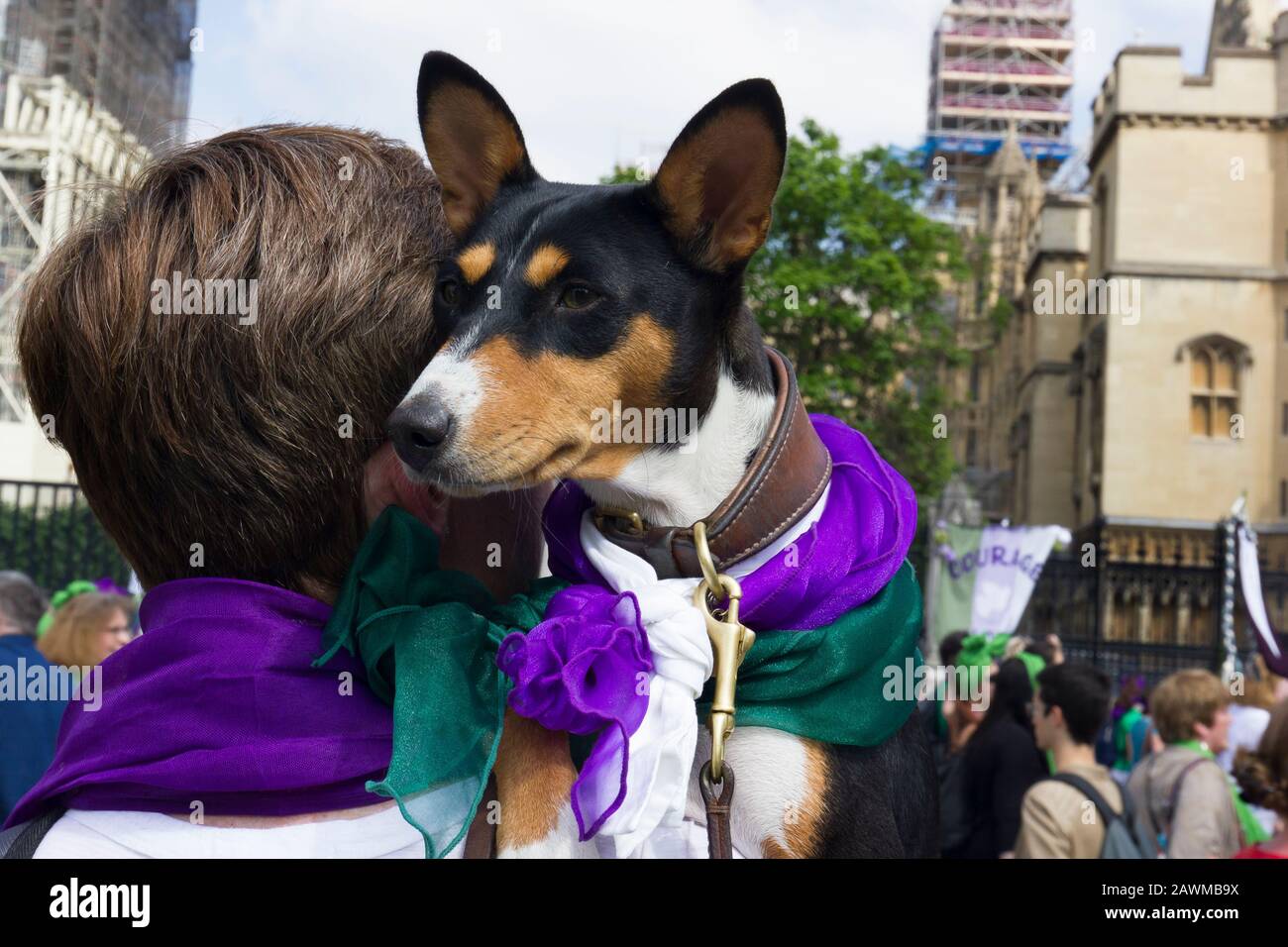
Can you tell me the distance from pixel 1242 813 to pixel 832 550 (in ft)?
15.3

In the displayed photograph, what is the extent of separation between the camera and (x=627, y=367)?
6.81 ft

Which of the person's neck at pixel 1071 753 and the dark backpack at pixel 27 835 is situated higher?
the dark backpack at pixel 27 835

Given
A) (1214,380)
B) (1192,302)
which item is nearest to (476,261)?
(1192,302)

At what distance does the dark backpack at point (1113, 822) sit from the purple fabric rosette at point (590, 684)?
347 centimetres

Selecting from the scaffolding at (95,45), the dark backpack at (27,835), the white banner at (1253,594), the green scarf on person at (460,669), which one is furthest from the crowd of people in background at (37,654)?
the scaffolding at (95,45)

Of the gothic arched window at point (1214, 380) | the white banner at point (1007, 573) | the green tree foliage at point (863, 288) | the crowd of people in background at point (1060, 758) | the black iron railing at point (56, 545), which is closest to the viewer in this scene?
the crowd of people in background at point (1060, 758)

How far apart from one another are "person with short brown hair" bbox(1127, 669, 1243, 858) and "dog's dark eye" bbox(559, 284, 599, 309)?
414 cm

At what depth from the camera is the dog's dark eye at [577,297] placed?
2086 millimetres

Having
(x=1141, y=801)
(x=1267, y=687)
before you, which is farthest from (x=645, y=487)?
(x=1267, y=687)

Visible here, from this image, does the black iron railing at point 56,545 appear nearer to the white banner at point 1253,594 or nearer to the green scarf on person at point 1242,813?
the white banner at point 1253,594

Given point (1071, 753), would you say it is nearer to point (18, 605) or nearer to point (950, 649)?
point (950, 649)

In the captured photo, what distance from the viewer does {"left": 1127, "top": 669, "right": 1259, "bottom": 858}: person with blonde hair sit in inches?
218

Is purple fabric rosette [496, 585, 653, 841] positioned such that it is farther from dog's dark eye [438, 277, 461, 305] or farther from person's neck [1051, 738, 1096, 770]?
person's neck [1051, 738, 1096, 770]

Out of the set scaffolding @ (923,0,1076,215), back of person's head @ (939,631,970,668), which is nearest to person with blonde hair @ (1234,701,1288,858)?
back of person's head @ (939,631,970,668)
